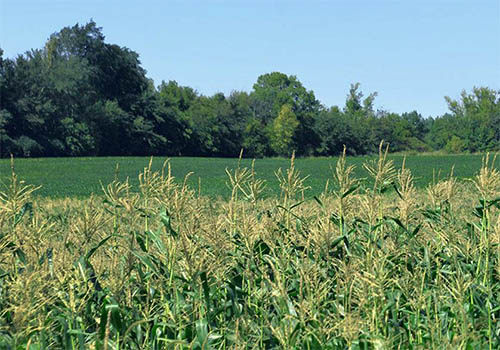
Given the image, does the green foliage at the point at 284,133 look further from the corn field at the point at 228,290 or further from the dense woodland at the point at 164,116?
the corn field at the point at 228,290

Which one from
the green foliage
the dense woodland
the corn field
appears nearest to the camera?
the corn field

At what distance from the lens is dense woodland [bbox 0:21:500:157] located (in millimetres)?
60222

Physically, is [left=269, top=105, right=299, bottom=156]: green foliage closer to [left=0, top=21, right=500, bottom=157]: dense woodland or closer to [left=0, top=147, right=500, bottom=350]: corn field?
[left=0, top=21, right=500, bottom=157]: dense woodland

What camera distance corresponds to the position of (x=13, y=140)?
2158 inches

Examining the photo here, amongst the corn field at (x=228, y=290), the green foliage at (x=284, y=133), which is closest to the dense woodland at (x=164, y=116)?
the green foliage at (x=284, y=133)

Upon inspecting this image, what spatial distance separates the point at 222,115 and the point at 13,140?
38746 millimetres

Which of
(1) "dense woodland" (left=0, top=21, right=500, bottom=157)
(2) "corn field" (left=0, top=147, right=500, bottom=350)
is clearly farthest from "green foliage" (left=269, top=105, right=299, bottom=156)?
(2) "corn field" (left=0, top=147, right=500, bottom=350)

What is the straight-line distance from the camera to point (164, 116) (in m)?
77.0

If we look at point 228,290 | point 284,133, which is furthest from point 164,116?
point 228,290

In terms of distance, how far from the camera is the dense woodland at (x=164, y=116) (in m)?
60.2

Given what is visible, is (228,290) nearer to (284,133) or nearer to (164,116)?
(164,116)

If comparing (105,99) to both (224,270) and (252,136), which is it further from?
(224,270)

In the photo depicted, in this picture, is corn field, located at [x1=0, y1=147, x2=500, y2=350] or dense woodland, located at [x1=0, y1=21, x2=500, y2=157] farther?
dense woodland, located at [x1=0, y1=21, x2=500, y2=157]

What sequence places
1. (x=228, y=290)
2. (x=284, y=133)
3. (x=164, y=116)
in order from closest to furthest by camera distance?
(x=228, y=290), (x=164, y=116), (x=284, y=133)
